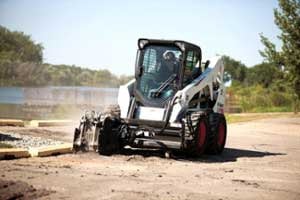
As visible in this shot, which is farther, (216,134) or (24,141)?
(24,141)

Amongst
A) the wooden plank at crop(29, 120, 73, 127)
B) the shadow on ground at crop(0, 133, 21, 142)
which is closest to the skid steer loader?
the shadow on ground at crop(0, 133, 21, 142)

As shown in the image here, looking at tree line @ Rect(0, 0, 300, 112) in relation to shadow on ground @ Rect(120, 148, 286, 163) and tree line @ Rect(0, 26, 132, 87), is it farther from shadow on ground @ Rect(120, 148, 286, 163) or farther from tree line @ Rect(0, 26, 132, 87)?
shadow on ground @ Rect(120, 148, 286, 163)

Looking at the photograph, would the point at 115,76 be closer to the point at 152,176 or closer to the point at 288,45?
the point at 288,45

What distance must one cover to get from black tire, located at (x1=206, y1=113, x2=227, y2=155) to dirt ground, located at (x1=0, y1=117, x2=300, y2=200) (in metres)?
0.30

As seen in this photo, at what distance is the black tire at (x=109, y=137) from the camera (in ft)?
45.2

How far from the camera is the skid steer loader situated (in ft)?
45.4

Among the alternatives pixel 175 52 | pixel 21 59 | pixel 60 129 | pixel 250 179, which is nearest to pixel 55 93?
pixel 21 59

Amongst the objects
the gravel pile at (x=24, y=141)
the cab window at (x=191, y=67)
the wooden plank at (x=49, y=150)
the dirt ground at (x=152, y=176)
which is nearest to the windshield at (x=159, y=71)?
the cab window at (x=191, y=67)

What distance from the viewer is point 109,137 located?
1400cm

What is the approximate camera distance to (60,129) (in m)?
21.3

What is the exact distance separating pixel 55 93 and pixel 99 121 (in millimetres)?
27646

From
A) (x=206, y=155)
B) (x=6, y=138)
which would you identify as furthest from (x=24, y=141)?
(x=206, y=155)

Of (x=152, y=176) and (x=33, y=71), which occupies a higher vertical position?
(x=33, y=71)

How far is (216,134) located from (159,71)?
2.26m
